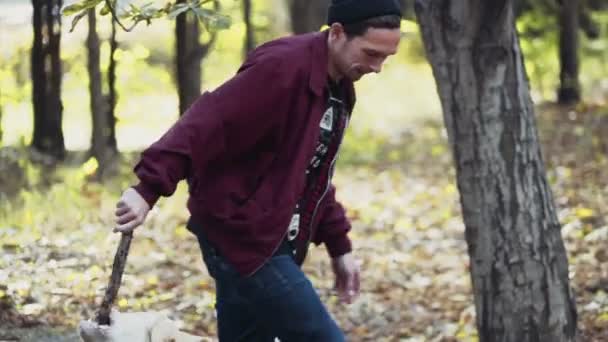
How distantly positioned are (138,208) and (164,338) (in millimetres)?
669

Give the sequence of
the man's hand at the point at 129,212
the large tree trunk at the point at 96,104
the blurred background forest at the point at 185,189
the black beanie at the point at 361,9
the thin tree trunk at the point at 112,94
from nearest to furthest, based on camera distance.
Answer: the man's hand at the point at 129,212
the black beanie at the point at 361,9
the blurred background forest at the point at 185,189
the large tree trunk at the point at 96,104
the thin tree trunk at the point at 112,94

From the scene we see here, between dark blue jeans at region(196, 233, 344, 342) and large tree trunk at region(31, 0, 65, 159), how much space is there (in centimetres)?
731

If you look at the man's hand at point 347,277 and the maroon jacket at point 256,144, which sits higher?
the maroon jacket at point 256,144

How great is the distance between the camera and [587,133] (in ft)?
47.0

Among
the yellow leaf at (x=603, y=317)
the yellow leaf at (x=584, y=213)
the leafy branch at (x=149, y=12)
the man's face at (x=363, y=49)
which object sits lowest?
the yellow leaf at (x=603, y=317)

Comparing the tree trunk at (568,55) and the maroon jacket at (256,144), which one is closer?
the maroon jacket at (256,144)

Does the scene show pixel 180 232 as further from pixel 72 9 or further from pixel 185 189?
pixel 72 9

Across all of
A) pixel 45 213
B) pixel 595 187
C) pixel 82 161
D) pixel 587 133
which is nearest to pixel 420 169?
pixel 587 133

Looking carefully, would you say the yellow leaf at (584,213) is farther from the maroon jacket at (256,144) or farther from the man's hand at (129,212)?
the man's hand at (129,212)

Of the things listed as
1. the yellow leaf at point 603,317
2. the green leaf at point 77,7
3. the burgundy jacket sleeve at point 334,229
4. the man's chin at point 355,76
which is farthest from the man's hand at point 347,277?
the yellow leaf at point 603,317

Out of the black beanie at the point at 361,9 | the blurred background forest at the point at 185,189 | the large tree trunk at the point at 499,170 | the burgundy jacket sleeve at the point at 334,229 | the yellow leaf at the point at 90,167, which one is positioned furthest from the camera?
the yellow leaf at the point at 90,167

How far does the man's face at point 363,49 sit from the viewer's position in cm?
358

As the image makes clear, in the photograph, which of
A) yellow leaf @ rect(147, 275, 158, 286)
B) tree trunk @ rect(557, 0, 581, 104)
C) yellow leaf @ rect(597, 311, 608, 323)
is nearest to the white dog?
yellow leaf @ rect(597, 311, 608, 323)

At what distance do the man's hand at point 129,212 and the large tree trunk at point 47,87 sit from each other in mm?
7571
